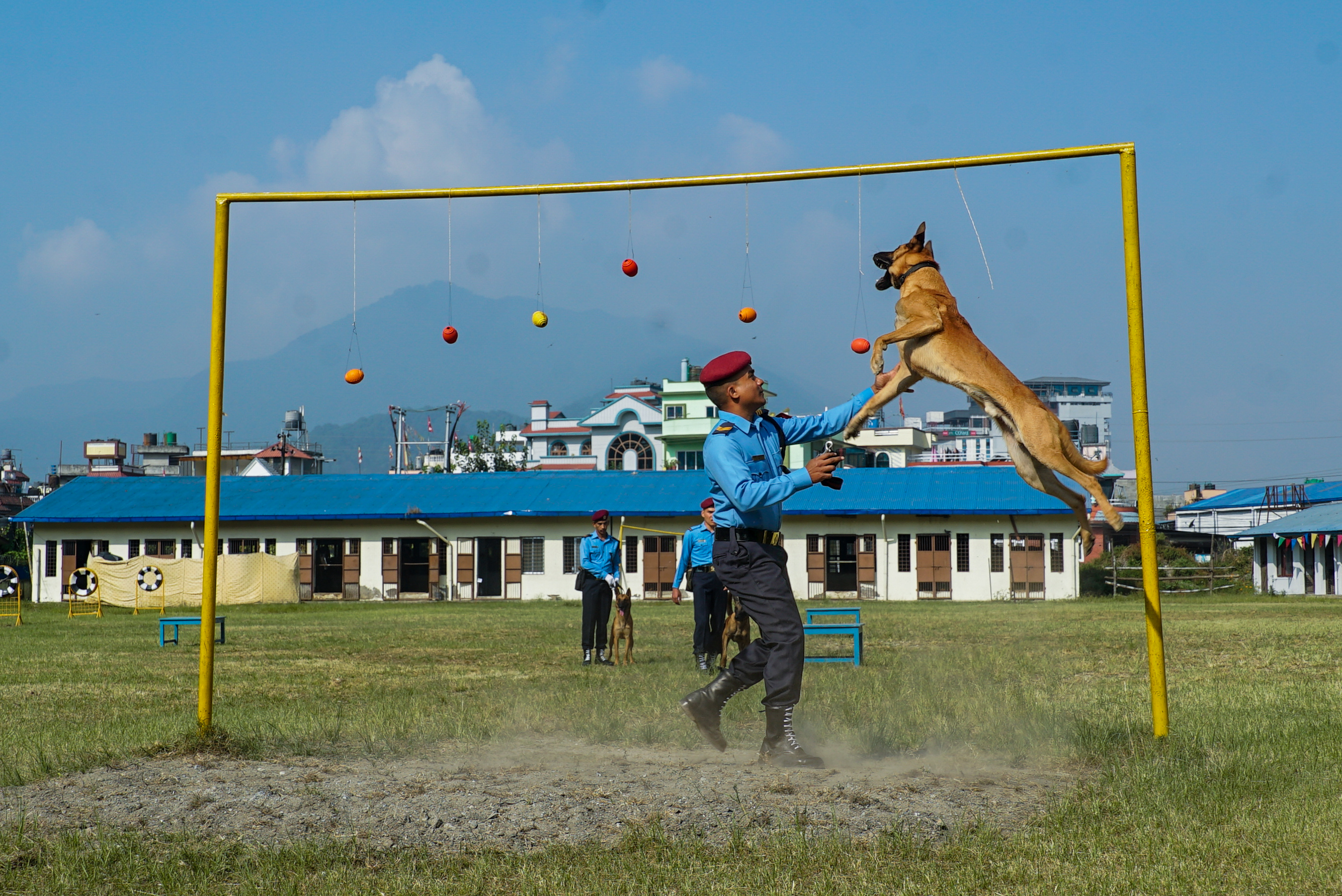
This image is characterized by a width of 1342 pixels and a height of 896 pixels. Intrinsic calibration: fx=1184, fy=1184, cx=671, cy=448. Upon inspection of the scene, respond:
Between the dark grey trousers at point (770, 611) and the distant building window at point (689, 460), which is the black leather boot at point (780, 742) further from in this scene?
the distant building window at point (689, 460)

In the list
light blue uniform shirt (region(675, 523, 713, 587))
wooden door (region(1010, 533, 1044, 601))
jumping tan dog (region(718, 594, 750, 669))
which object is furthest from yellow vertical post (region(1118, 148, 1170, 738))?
wooden door (region(1010, 533, 1044, 601))

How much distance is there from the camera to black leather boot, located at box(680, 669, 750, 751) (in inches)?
282

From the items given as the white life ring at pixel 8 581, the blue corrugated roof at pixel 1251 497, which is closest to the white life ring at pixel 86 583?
the white life ring at pixel 8 581

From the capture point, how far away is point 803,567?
4112cm

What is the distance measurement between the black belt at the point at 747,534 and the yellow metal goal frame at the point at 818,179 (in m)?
2.17

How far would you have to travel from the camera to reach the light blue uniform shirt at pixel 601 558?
15547mm

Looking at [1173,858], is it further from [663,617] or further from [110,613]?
[110,613]

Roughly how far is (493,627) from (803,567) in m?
18.2

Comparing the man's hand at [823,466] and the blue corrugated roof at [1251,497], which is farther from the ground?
the blue corrugated roof at [1251,497]

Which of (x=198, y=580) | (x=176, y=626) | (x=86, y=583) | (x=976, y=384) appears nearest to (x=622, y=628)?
(x=976, y=384)

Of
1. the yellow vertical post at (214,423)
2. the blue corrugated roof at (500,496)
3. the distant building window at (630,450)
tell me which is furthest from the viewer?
the distant building window at (630,450)

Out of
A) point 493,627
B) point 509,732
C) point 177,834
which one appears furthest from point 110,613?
point 177,834

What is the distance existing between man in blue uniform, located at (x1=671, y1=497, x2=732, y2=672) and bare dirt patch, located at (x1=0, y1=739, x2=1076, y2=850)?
6.99 metres

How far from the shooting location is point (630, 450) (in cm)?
6975
